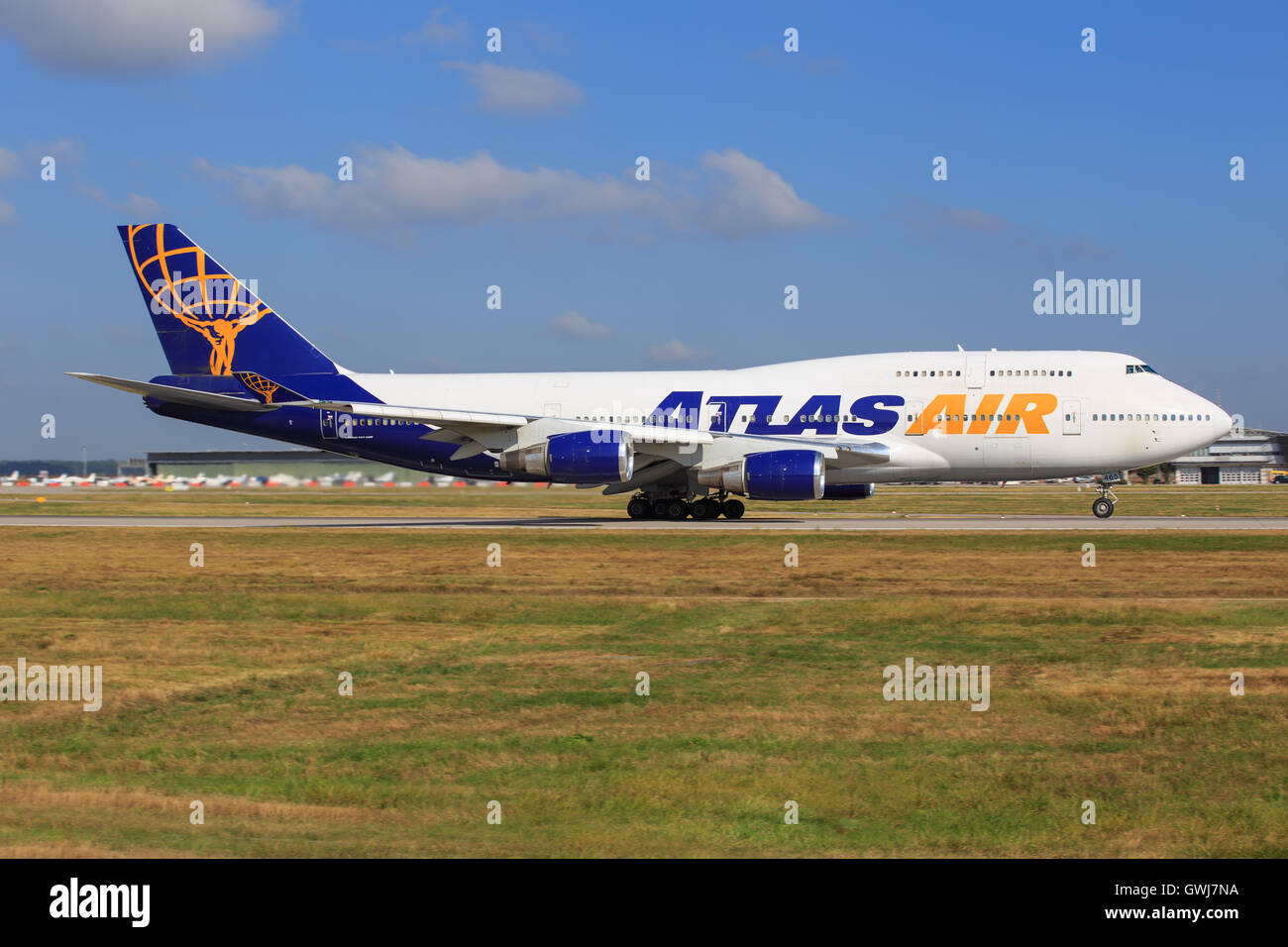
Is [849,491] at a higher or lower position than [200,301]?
lower

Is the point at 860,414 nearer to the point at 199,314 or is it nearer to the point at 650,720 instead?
the point at 199,314

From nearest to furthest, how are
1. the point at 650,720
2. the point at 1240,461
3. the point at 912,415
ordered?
the point at 650,720 → the point at 912,415 → the point at 1240,461

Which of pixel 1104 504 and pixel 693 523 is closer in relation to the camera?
pixel 693 523

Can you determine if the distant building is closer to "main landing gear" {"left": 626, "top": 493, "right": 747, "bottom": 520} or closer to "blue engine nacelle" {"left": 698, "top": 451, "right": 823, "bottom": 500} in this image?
"main landing gear" {"left": 626, "top": 493, "right": 747, "bottom": 520}

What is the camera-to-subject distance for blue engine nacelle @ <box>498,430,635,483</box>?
35.3 metres

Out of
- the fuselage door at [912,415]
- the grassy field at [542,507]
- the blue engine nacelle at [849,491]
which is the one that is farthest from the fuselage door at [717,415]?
the grassy field at [542,507]

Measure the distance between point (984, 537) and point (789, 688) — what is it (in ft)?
64.8

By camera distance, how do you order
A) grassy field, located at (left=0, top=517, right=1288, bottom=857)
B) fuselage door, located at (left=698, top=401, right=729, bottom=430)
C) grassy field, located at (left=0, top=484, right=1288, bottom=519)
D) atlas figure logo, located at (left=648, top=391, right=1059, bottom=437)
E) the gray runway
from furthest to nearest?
grassy field, located at (left=0, top=484, right=1288, bottom=519)
fuselage door, located at (left=698, top=401, right=729, bottom=430)
atlas figure logo, located at (left=648, top=391, right=1059, bottom=437)
the gray runway
grassy field, located at (left=0, top=517, right=1288, bottom=857)

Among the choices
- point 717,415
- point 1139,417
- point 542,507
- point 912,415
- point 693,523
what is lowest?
point 693,523

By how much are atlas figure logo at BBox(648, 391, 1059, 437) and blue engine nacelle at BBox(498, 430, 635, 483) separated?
10.3 feet

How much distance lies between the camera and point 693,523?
123 feet

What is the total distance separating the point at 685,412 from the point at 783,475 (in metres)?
5.27

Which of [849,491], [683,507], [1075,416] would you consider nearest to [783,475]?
[849,491]

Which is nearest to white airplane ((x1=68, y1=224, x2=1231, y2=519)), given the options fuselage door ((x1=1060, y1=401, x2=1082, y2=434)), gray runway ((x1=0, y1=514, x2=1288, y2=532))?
fuselage door ((x1=1060, y1=401, x2=1082, y2=434))
